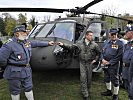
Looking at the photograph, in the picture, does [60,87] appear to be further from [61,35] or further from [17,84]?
[17,84]

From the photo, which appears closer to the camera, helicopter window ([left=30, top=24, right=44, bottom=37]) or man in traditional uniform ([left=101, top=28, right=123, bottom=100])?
man in traditional uniform ([left=101, top=28, right=123, bottom=100])

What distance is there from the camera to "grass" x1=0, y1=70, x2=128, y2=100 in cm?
624

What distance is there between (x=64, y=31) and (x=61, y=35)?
20 cm

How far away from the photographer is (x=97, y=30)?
777 centimetres

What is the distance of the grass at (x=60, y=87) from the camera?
20.5 feet

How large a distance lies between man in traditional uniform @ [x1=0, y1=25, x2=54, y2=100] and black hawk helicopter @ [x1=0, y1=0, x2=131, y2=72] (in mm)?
Answer: 1276

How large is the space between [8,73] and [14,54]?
16.8 inches

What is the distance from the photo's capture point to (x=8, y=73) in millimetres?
4824

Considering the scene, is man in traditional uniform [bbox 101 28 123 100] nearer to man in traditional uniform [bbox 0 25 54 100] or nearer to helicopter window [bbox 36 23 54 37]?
man in traditional uniform [bbox 0 25 54 100]

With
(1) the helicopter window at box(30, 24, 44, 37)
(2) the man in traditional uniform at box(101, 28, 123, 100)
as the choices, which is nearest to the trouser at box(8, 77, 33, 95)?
(2) the man in traditional uniform at box(101, 28, 123, 100)

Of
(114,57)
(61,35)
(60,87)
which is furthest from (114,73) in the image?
(61,35)

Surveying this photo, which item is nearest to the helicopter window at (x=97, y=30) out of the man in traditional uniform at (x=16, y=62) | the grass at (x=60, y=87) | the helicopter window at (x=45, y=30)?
the helicopter window at (x=45, y=30)

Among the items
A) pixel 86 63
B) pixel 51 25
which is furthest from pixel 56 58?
pixel 51 25

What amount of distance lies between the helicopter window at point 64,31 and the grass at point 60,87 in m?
1.15
